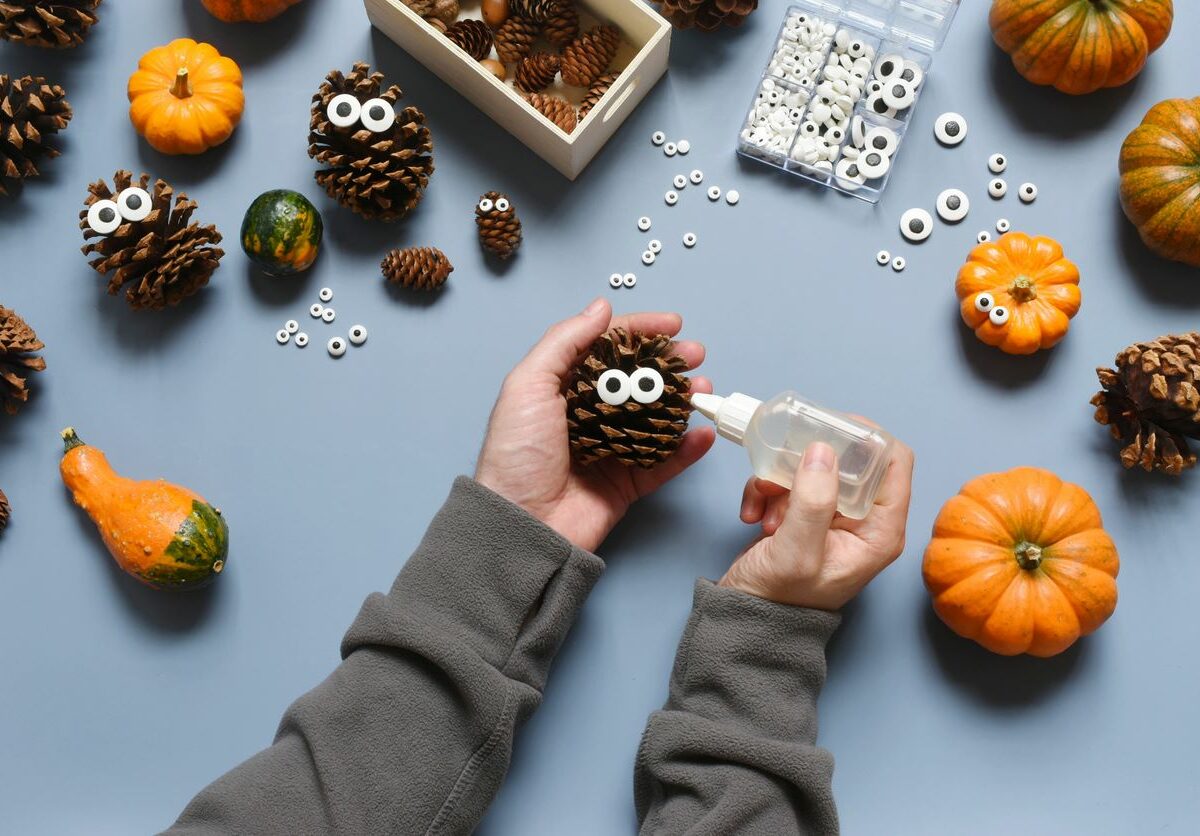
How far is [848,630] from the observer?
58.0 inches

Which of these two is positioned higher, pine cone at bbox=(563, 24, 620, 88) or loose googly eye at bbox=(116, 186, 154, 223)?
pine cone at bbox=(563, 24, 620, 88)

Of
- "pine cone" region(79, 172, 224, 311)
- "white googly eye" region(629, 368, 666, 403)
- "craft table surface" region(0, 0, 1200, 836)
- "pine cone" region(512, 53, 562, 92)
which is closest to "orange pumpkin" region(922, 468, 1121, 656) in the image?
"craft table surface" region(0, 0, 1200, 836)

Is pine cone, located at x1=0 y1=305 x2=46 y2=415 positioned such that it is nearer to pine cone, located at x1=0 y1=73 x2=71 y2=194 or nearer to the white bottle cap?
pine cone, located at x1=0 y1=73 x2=71 y2=194

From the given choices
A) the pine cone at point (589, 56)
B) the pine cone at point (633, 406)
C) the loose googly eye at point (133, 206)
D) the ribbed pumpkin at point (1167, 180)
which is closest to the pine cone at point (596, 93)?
the pine cone at point (589, 56)

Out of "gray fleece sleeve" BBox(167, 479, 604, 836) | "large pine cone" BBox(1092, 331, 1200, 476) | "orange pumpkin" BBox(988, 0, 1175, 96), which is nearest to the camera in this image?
"gray fleece sleeve" BBox(167, 479, 604, 836)

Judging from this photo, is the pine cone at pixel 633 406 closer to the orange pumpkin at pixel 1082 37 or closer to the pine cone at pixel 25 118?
the orange pumpkin at pixel 1082 37

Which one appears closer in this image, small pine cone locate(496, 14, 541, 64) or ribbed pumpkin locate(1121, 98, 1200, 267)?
ribbed pumpkin locate(1121, 98, 1200, 267)

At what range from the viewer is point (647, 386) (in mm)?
1295

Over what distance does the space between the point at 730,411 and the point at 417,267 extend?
50 centimetres

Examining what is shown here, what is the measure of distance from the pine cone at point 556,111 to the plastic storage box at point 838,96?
24 centimetres

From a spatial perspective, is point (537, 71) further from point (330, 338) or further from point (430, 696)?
point (430, 696)

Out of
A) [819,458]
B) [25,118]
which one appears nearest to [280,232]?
[25,118]

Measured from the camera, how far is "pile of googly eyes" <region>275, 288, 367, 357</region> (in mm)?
1549

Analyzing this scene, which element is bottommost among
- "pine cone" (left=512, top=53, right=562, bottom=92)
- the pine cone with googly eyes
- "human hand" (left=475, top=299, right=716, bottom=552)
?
"human hand" (left=475, top=299, right=716, bottom=552)
